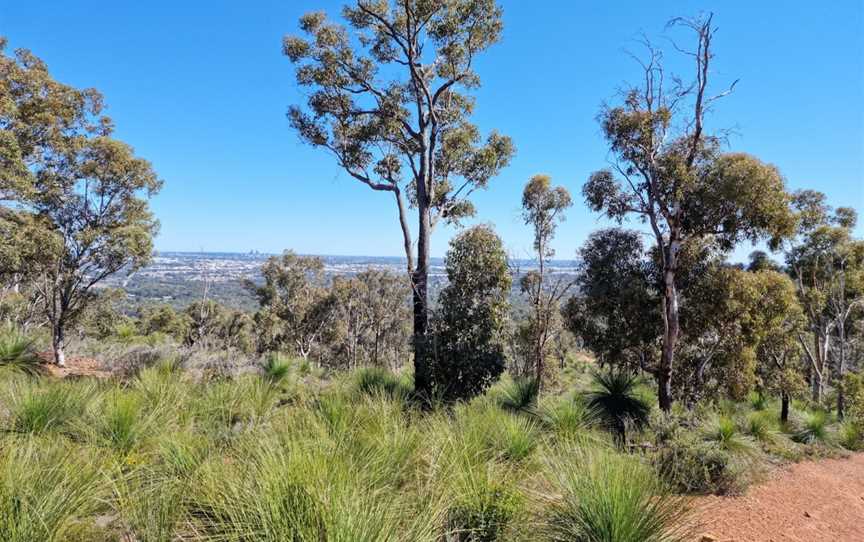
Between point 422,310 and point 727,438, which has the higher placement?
point 422,310

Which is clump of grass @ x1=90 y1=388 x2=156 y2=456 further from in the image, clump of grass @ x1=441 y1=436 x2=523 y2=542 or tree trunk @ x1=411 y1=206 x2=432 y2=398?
tree trunk @ x1=411 y1=206 x2=432 y2=398

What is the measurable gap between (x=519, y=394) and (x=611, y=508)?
6727 millimetres

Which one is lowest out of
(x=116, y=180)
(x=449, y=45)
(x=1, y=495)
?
(x=1, y=495)

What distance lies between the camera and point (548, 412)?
7.43 metres

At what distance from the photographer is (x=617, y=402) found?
9.77 m

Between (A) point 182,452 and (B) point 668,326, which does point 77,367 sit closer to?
(A) point 182,452

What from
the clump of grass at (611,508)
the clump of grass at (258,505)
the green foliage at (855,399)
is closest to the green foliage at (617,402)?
the clump of grass at (611,508)

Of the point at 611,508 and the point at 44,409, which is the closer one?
the point at 611,508

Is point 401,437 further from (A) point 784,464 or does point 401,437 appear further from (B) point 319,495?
(A) point 784,464

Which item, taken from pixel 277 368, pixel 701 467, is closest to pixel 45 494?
pixel 701 467

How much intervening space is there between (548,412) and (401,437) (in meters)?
4.18

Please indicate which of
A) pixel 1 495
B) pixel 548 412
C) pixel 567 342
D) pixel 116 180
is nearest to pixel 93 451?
pixel 1 495

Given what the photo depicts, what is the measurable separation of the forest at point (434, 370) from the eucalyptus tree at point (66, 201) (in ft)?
0.22

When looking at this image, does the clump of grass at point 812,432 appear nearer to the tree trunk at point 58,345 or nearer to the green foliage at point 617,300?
the green foliage at point 617,300
